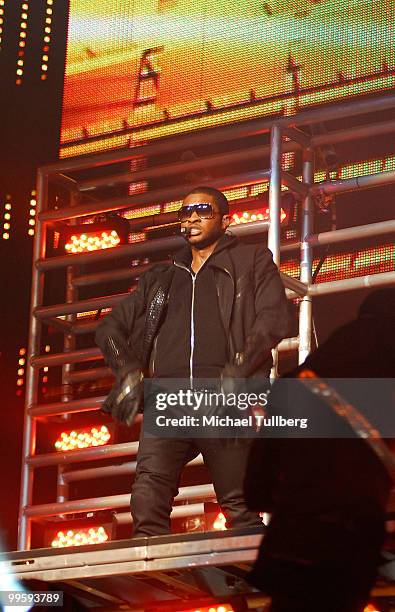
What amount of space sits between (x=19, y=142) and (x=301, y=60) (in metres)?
1.95

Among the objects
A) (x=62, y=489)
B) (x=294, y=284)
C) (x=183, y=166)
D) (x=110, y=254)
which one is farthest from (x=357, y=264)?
(x=62, y=489)

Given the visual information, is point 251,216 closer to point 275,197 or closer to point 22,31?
point 275,197

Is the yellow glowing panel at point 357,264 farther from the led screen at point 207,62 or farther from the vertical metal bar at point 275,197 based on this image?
the led screen at point 207,62

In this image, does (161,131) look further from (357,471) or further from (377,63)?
(357,471)

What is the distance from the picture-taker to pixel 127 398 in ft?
17.8

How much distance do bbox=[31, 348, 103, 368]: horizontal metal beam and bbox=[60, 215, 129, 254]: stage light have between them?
0.68 meters

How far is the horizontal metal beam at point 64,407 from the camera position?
24.4 ft

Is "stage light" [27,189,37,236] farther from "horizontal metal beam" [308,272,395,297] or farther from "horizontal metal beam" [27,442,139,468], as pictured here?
"horizontal metal beam" [308,272,395,297]

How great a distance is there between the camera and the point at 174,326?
564 centimetres

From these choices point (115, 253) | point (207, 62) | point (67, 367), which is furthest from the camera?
point (207, 62)

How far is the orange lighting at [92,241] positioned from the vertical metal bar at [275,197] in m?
1.32

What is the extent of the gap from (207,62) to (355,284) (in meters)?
2.25

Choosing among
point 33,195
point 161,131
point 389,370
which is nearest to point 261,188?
point 161,131

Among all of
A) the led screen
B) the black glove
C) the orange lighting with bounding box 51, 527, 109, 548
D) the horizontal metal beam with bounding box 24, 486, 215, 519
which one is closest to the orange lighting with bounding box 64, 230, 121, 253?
the led screen
